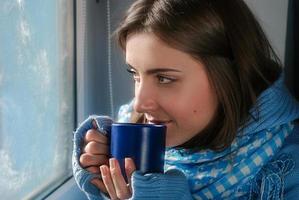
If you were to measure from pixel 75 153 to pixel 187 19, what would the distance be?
0.29m

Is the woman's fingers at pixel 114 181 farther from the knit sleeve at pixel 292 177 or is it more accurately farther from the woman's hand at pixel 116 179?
the knit sleeve at pixel 292 177

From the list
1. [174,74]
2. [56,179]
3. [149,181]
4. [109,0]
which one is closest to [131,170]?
[149,181]

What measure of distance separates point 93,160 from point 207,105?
0.21m

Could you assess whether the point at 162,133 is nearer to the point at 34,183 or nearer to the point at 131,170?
the point at 131,170

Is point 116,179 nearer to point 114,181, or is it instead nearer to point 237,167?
point 114,181

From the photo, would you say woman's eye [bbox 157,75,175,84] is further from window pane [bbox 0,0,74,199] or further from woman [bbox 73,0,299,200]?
window pane [bbox 0,0,74,199]

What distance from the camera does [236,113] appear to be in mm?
785

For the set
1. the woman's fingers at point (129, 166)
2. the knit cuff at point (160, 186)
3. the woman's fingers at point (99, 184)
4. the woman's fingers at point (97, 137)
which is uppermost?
the woman's fingers at point (97, 137)

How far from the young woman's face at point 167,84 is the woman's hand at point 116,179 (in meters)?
0.11

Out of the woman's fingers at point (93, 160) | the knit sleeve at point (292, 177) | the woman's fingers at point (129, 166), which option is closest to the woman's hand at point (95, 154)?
the woman's fingers at point (93, 160)

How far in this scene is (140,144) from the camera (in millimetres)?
624

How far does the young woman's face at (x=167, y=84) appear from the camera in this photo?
28.3 inches

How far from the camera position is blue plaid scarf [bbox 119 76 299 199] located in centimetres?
78

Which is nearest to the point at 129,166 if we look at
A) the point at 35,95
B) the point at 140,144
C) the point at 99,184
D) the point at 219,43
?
the point at 140,144
